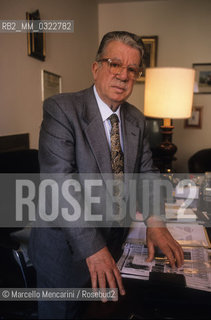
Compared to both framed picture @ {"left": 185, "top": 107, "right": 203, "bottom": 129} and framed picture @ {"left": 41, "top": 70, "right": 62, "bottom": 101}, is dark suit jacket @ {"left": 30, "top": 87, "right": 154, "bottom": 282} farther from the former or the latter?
framed picture @ {"left": 185, "top": 107, "right": 203, "bottom": 129}

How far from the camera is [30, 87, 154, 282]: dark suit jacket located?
3.13 feet

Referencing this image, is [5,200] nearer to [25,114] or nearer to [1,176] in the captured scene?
[1,176]

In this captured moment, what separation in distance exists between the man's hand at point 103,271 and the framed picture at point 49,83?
1.77 m

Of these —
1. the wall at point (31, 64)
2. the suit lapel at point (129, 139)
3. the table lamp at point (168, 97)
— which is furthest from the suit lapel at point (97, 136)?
the table lamp at point (168, 97)

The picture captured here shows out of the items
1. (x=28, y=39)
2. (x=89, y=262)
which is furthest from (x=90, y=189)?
(x=28, y=39)

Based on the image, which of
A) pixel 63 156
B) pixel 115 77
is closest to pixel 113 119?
pixel 115 77

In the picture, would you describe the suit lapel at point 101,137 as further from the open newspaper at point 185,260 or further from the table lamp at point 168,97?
the table lamp at point 168,97

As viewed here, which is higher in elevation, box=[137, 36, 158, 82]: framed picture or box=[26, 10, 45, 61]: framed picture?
box=[137, 36, 158, 82]: framed picture

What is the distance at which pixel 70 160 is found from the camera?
1.05m

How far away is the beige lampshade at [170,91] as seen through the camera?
7.80 feet

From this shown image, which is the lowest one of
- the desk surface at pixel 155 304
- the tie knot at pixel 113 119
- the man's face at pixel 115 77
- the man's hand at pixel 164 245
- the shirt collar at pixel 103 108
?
the desk surface at pixel 155 304

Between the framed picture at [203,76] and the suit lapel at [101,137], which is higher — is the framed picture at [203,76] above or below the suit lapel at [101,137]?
above

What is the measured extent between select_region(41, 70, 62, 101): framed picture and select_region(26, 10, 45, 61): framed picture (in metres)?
0.16

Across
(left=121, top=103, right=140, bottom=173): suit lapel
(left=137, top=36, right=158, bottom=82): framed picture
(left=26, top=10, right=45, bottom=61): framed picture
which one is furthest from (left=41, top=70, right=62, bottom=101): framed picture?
(left=137, top=36, right=158, bottom=82): framed picture
